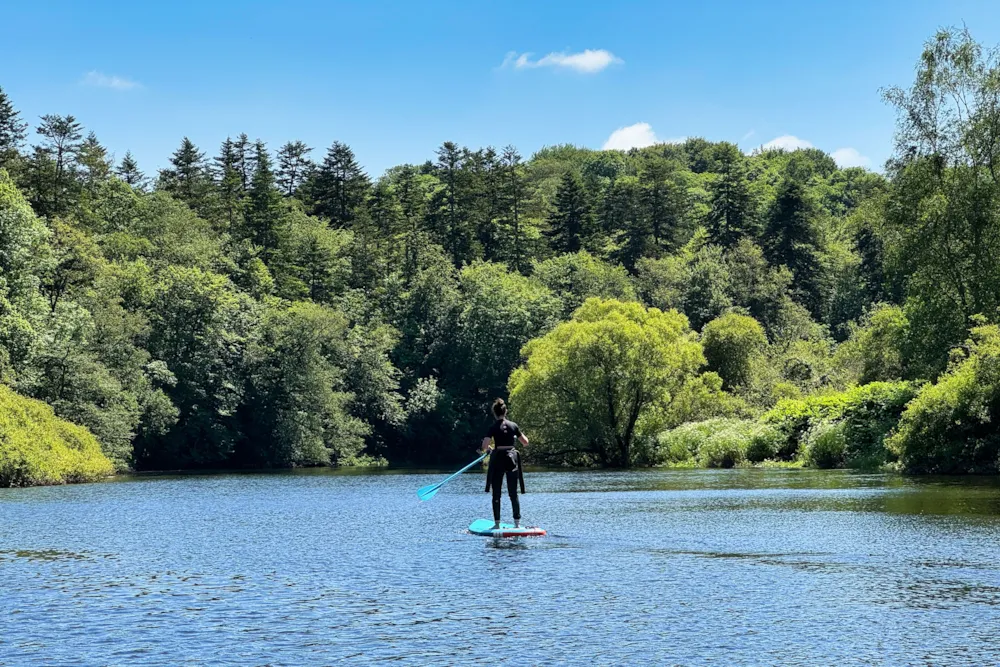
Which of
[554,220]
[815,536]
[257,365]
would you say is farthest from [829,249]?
[815,536]

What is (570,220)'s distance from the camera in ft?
484

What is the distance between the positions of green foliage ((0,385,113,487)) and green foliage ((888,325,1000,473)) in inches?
1615

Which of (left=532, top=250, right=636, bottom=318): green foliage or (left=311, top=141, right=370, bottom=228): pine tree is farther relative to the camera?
(left=311, top=141, right=370, bottom=228): pine tree

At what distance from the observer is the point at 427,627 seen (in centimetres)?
1398

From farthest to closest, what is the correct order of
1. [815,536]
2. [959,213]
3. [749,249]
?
[749,249], [959,213], [815,536]

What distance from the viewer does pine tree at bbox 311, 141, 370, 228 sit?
147000mm

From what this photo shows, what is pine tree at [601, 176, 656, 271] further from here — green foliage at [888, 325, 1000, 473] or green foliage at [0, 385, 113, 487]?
green foliage at [888, 325, 1000, 473]

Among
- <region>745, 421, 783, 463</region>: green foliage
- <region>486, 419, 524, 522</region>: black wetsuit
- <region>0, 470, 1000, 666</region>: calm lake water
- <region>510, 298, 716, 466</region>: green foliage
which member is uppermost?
<region>510, 298, 716, 466</region>: green foliage

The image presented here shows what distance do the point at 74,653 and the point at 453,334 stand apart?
340 ft

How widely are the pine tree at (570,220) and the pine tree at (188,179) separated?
44632mm

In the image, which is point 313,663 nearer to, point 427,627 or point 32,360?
point 427,627

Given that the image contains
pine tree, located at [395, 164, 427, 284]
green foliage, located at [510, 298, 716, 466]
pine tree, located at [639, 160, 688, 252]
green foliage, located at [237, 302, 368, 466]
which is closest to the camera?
green foliage, located at [510, 298, 716, 466]

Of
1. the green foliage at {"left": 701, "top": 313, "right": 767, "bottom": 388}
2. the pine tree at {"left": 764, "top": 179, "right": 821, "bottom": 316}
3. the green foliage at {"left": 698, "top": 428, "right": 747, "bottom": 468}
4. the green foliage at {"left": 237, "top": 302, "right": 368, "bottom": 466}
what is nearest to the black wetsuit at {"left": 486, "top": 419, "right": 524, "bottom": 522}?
the green foliage at {"left": 698, "top": 428, "right": 747, "bottom": 468}

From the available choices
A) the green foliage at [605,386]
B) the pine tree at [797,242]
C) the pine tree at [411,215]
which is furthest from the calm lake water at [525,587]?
the pine tree at [797,242]
